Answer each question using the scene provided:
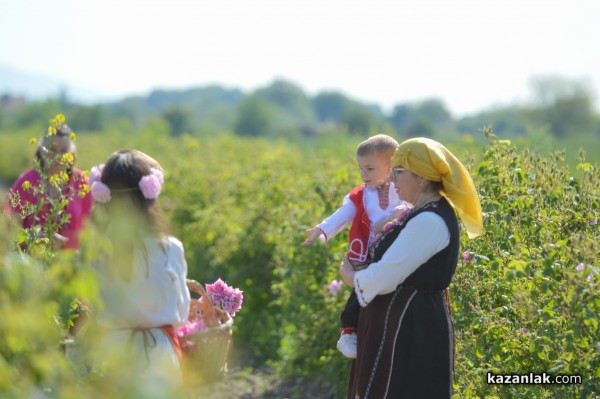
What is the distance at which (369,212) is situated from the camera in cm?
404

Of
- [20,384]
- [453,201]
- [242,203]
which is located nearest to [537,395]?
[453,201]

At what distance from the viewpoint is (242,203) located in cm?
1028

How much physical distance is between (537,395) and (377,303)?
2.53 feet

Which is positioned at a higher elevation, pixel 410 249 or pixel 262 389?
pixel 410 249

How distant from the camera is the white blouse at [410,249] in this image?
3.27 meters

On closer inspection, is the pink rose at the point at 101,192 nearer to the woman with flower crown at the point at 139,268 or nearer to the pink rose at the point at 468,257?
the woman with flower crown at the point at 139,268

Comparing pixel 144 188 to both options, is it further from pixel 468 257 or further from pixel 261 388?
pixel 261 388

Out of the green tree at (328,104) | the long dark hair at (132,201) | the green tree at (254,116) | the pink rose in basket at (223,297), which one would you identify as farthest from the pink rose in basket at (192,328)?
the green tree at (328,104)

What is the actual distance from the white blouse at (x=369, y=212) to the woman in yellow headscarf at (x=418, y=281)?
529 mm

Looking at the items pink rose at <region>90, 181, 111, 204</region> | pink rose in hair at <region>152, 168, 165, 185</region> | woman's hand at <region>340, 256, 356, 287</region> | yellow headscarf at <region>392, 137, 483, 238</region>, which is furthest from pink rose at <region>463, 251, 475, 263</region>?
pink rose at <region>90, 181, 111, 204</region>

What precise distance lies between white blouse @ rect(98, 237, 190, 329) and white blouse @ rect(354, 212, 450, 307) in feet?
2.59

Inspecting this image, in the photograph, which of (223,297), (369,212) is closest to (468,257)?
(369,212)

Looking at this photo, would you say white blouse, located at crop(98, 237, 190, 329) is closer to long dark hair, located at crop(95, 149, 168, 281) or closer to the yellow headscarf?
long dark hair, located at crop(95, 149, 168, 281)

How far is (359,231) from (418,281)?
74 centimetres
